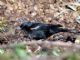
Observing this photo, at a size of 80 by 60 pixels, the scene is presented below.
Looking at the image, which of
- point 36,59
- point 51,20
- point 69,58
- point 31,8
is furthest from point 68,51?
point 31,8

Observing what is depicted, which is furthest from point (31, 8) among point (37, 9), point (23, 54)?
point (23, 54)

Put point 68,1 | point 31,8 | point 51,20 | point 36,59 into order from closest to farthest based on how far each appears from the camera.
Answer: point 36,59 → point 51,20 → point 31,8 → point 68,1

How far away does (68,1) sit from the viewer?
1117 cm

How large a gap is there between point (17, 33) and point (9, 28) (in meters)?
0.48

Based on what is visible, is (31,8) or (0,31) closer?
(0,31)

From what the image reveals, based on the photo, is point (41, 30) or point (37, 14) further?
point (37, 14)

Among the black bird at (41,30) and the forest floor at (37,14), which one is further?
the forest floor at (37,14)

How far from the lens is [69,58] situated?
1589 millimetres

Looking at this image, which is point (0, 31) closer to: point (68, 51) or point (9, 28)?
point (9, 28)

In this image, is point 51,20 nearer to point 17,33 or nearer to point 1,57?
point 17,33

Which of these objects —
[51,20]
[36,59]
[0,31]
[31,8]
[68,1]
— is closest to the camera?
[36,59]

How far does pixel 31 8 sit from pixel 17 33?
82.1 inches

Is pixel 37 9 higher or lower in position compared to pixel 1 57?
lower

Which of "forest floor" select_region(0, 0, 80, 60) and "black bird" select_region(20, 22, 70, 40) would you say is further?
"forest floor" select_region(0, 0, 80, 60)
